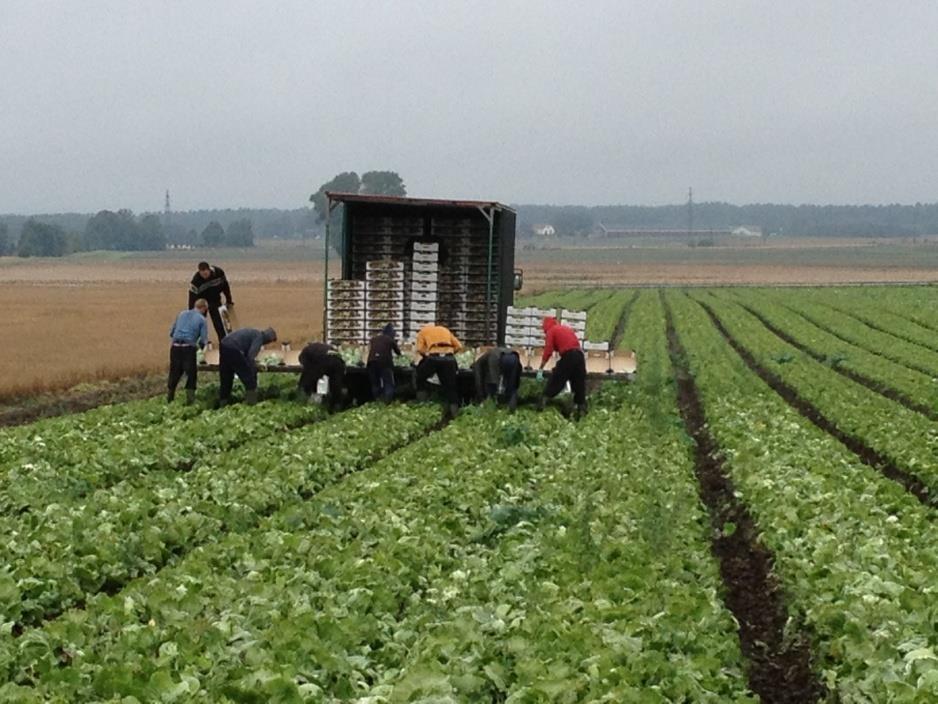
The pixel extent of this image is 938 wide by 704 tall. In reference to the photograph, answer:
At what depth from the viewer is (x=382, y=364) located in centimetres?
2217

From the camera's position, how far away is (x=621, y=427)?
65.2ft

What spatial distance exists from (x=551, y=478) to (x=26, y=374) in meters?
17.9

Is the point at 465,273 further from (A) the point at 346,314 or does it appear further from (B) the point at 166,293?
(B) the point at 166,293

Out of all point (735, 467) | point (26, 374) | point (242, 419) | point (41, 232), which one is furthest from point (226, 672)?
point (41, 232)

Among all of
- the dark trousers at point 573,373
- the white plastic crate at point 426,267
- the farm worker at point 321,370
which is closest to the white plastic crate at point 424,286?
the white plastic crate at point 426,267

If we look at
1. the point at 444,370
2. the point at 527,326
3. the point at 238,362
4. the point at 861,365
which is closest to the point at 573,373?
the point at 444,370

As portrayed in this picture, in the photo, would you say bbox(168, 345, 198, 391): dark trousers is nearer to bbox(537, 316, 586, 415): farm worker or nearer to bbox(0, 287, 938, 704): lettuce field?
bbox(0, 287, 938, 704): lettuce field

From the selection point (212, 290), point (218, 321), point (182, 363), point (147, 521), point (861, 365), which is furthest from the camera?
point (861, 365)

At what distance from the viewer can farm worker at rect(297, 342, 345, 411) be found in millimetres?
21953

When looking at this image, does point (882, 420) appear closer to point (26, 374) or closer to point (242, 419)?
point (242, 419)

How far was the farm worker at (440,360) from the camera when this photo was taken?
22.0 metres

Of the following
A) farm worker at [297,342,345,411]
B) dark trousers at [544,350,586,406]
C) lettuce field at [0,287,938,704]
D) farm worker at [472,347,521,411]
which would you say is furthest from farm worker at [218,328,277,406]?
dark trousers at [544,350,586,406]

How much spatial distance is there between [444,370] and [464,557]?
11380 millimetres

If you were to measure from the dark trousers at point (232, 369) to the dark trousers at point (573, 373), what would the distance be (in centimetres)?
487
